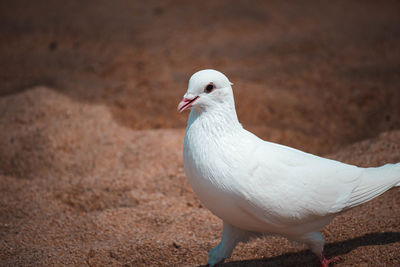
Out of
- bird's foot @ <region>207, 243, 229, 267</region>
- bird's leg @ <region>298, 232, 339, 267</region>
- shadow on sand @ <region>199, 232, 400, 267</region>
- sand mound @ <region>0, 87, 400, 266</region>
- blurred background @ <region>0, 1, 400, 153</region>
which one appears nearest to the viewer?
bird's leg @ <region>298, 232, 339, 267</region>

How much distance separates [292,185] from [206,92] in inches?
29.6


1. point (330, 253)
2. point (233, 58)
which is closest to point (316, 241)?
point (330, 253)

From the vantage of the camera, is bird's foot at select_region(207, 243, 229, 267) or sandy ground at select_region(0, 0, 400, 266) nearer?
bird's foot at select_region(207, 243, 229, 267)

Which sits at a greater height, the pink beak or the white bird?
the pink beak

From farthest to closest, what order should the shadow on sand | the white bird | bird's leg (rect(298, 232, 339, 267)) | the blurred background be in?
the blurred background < the shadow on sand < bird's leg (rect(298, 232, 339, 267)) < the white bird

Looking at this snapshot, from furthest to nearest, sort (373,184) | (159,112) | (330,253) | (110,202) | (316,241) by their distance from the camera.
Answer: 1. (159,112)
2. (110,202)
3. (330,253)
4. (373,184)
5. (316,241)

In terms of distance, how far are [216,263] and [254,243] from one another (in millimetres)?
508

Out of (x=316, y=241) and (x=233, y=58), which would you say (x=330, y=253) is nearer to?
(x=316, y=241)

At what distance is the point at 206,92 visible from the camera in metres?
2.21

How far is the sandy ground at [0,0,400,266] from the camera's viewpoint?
2844mm

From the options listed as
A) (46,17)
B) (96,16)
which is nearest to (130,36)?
(96,16)

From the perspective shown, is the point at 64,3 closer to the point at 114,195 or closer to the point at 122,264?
the point at 114,195

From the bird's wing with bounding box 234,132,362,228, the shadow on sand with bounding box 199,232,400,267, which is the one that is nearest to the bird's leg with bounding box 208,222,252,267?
the shadow on sand with bounding box 199,232,400,267

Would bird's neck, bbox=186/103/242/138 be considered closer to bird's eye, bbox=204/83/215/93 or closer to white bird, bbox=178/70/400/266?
white bird, bbox=178/70/400/266
